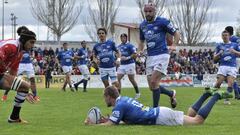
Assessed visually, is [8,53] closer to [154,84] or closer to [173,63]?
[154,84]

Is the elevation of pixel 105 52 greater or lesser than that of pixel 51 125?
greater

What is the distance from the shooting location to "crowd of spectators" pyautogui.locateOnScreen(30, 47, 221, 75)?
4231cm

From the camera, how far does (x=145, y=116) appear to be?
10336 millimetres

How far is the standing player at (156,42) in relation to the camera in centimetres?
1346

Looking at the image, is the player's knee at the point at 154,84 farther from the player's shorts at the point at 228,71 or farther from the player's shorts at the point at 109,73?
the player's shorts at the point at 109,73

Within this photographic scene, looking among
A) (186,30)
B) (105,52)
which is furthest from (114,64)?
(186,30)

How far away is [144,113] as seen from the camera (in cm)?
1029

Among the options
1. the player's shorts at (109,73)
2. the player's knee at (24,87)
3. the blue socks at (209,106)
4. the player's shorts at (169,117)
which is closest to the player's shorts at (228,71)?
the player's shorts at (109,73)

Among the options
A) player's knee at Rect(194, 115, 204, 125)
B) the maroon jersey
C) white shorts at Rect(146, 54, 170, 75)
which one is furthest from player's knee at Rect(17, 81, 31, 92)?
white shorts at Rect(146, 54, 170, 75)

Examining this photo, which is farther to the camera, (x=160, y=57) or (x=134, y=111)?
(x=160, y=57)

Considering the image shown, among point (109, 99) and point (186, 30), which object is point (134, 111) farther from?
point (186, 30)

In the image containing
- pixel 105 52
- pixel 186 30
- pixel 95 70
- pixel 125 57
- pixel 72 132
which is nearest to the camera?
pixel 72 132

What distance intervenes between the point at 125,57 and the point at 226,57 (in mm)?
4939

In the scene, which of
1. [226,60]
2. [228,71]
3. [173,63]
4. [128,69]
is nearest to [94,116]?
[228,71]
